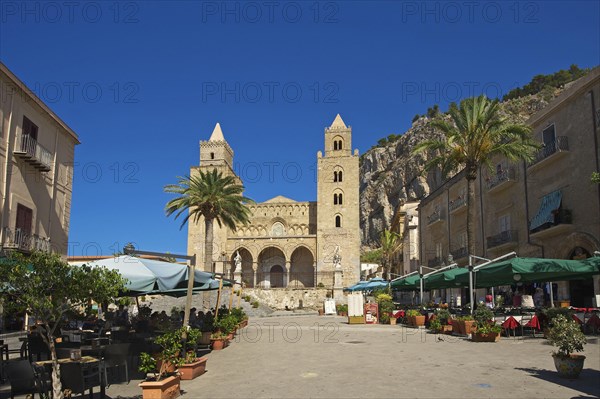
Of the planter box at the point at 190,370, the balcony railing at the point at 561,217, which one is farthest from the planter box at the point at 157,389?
the balcony railing at the point at 561,217

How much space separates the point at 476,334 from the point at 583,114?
1135 centimetres

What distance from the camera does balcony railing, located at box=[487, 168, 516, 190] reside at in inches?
1035

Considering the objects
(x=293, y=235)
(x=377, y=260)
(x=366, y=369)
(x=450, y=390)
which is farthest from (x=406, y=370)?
(x=377, y=260)

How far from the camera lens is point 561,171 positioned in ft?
71.9

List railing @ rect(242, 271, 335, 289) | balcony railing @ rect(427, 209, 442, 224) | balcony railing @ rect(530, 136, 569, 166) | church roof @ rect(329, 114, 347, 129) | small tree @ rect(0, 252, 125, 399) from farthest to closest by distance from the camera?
1. church roof @ rect(329, 114, 347, 129)
2. railing @ rect(242, 271, 335, 289)
3. balcony railing @ rect(427, 209, 442, 224)
4. balcony railing @ rect(530, 136, 569, 166)
5. small tree @ rect(0, 252, 125, 399)

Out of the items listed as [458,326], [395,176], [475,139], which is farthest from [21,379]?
[395,176]

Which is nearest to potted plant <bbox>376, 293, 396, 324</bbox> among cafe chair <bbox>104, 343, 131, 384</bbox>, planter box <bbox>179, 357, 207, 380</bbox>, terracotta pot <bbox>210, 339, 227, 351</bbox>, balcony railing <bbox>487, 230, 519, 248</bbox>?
balcony railing <bbox>487, 230, 519, 248</bbox>

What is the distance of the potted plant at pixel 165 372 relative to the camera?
7137 mm

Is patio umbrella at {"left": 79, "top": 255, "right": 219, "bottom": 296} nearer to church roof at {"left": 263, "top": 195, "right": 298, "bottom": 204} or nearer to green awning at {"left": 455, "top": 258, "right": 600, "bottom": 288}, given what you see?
green awning at {"left": 455, "top": 258, "right": 600, "bottom": 288}

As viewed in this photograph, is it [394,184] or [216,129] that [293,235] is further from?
[394,184]

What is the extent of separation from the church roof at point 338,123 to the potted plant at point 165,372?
56540mm

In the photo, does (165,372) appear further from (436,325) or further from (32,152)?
(32,152)

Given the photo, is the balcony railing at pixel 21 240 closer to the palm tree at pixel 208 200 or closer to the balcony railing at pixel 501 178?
the palm tree at pixel 208 200

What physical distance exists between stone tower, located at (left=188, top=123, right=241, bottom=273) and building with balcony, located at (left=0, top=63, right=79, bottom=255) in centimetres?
3266
